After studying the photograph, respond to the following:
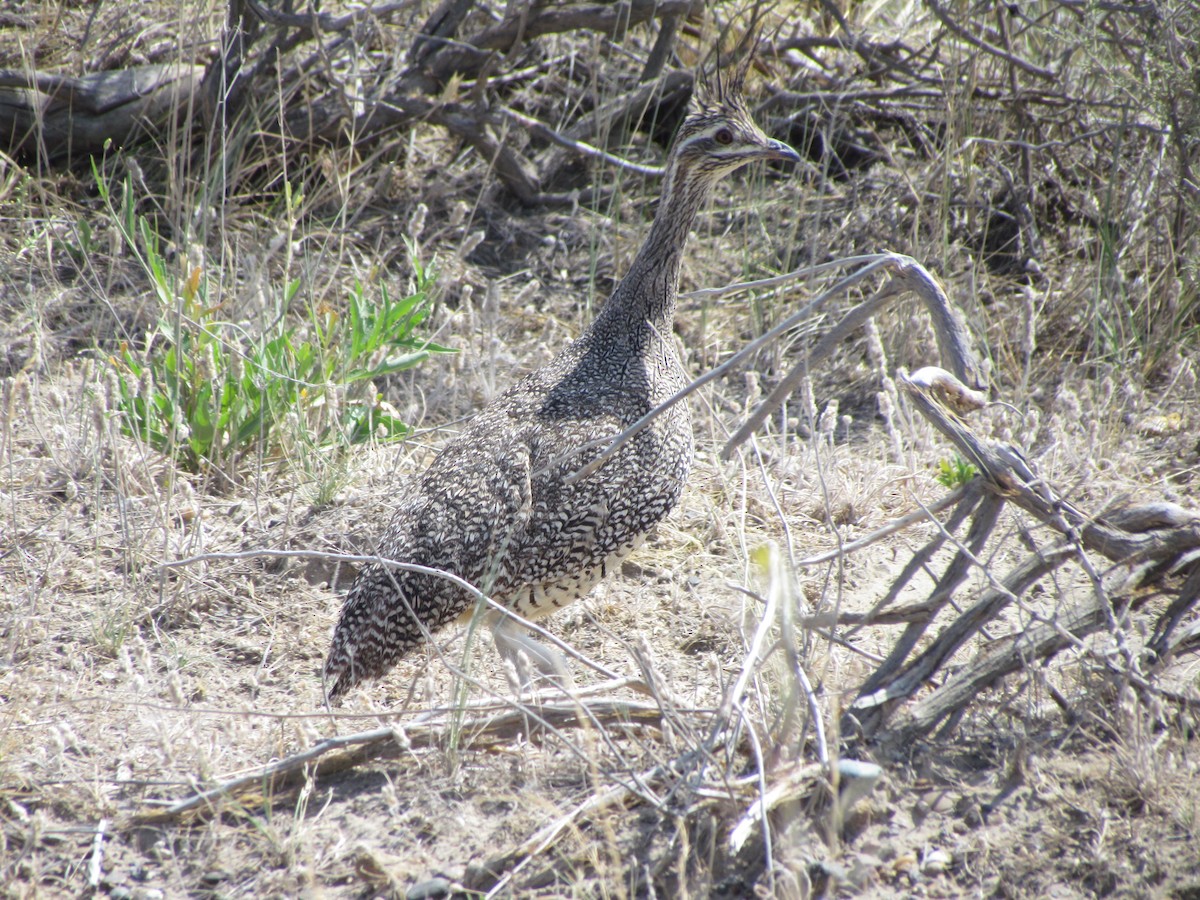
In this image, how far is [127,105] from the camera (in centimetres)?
594

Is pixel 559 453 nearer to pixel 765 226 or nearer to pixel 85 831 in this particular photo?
pixel 85 831

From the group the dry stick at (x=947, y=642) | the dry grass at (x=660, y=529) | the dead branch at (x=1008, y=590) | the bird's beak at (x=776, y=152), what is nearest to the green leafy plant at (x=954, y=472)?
the dry grass at (x=660, y=529)

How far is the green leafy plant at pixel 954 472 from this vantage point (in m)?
4.25

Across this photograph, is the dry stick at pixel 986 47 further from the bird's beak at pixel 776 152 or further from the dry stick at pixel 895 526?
the dry stick at pixel 895 526

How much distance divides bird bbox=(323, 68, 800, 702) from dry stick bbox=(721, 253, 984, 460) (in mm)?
690

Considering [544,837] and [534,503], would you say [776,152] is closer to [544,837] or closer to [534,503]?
[534,503]

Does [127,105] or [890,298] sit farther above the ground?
[890,298]

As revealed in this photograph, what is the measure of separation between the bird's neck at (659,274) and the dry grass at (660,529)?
2.38 feet

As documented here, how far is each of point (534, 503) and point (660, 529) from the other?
119 cm

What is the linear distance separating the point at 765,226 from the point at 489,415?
2972 millimetres

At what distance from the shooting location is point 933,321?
2.81m

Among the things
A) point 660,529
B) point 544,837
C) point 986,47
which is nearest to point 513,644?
point 544,837

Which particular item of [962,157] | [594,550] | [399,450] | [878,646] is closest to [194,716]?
[594,550]

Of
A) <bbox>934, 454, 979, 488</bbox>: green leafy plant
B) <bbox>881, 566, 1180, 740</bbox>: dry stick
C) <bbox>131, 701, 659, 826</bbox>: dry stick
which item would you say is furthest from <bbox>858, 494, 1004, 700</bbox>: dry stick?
<bbox>934, 454, 979, 488</bbox>: green leafy plant
